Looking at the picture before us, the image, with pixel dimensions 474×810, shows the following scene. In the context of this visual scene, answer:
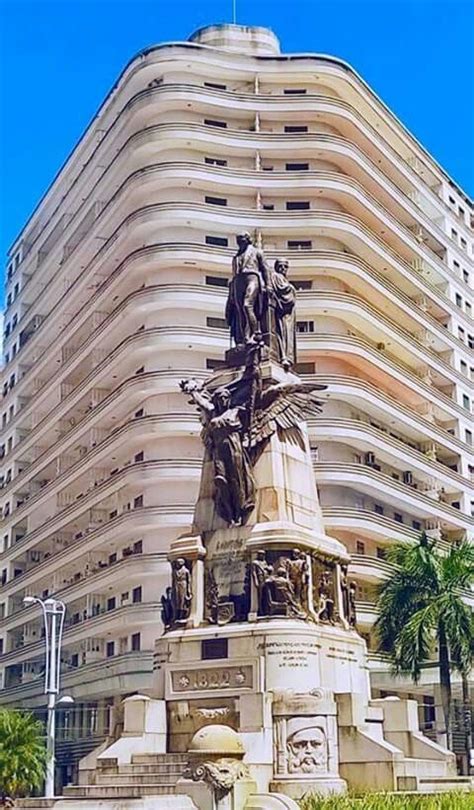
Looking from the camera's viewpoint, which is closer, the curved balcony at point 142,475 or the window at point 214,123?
the curved balcony at point 142,475

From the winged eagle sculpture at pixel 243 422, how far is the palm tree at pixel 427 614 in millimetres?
12329

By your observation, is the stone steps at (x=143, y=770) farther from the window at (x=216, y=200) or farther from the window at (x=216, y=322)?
the window at (x=216, y=200)

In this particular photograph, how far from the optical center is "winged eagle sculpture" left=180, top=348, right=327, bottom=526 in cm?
2312

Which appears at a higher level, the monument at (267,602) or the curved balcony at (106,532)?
the curved balcony at (106,532)

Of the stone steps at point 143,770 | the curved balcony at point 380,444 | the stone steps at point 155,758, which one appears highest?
the curved balcony at point 380,444

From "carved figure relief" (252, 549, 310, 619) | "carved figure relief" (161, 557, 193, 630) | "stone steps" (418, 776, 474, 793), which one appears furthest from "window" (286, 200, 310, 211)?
"stone steps" (418, 776, 474, 793)

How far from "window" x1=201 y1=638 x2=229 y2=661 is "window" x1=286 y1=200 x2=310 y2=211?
39.1 m

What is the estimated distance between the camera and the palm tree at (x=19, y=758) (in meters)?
32.2

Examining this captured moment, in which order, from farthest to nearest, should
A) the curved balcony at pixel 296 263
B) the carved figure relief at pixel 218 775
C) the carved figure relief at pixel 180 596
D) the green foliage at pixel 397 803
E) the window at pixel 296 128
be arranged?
the window at pixel 296 128 < the curved balcony at pixel 296 263 < the carved figure relief at pixel 180 596 < the carved figure relief at pixel 218 775 < the green foliage at pixel 397 803

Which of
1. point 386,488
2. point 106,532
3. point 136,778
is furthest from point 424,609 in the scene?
point 106,532

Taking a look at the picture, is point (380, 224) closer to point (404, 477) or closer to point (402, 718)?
point (404, 477)

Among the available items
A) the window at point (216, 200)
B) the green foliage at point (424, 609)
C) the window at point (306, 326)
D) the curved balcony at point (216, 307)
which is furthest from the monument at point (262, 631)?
the window at point (216, 200)

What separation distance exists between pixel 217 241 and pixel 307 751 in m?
39.7

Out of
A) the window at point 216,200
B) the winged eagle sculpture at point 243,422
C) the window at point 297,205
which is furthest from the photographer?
the window at point 297,205
